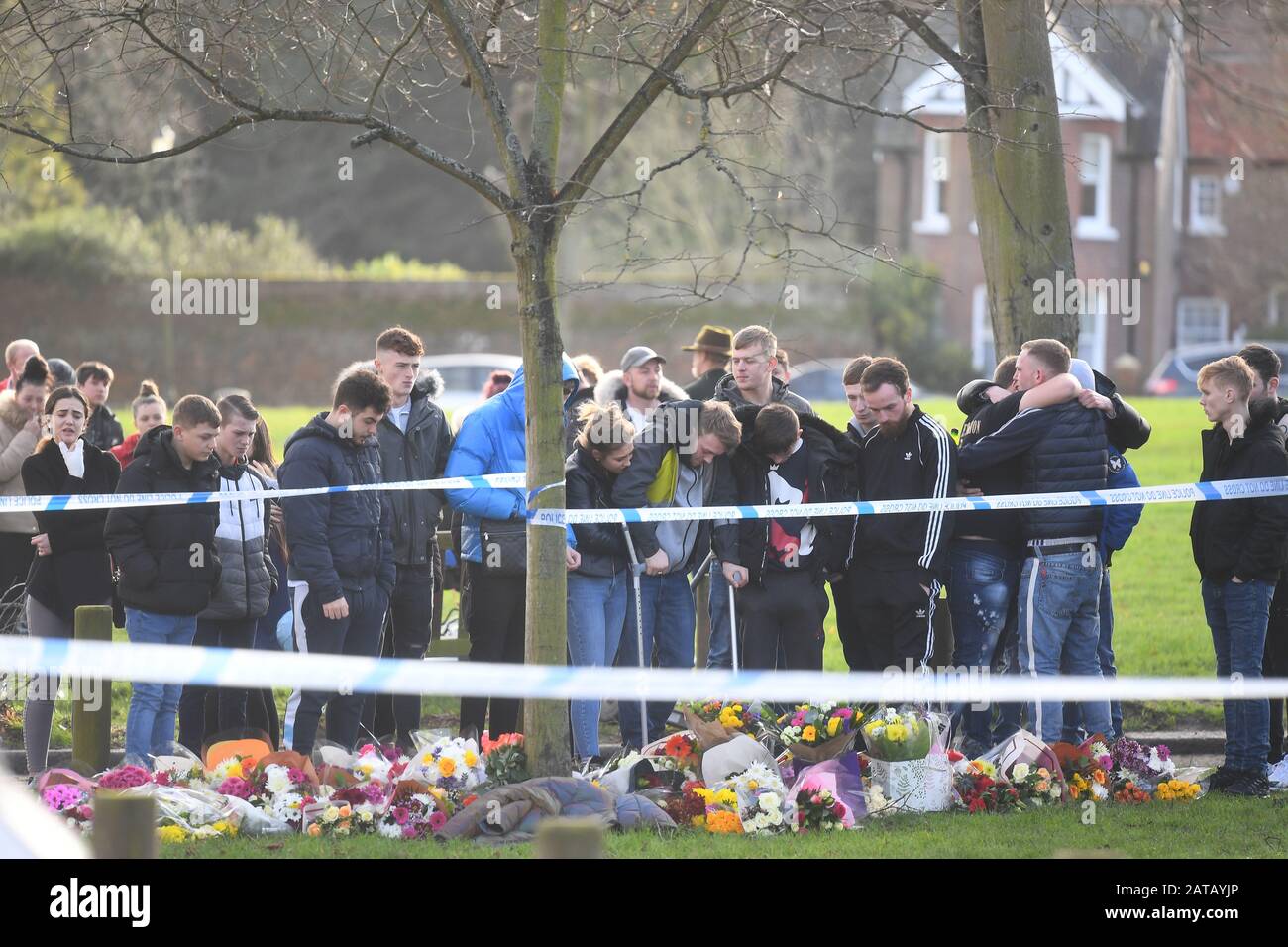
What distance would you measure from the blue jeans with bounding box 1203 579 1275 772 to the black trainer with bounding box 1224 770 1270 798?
3 cm

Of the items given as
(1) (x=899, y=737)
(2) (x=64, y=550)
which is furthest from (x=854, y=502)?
(2) (x=64, y=550)

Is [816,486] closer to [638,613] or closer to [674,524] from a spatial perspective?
[674,524]

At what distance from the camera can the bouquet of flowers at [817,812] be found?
7039 millimetres

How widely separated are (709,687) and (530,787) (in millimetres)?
1748

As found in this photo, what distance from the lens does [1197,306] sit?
45625 mm

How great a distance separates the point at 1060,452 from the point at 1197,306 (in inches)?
1587

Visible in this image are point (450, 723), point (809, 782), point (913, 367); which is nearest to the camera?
point (809, 782)

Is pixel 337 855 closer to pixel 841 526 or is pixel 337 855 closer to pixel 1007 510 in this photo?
pixel 841 526

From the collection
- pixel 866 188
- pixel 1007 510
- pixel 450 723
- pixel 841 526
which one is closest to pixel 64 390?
pixel 450 723

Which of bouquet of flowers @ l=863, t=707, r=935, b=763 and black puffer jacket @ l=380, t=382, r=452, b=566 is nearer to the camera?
bouquet of flowers @ l=863, t=707, r=935, b=763

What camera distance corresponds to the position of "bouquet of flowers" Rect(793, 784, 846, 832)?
7.04m

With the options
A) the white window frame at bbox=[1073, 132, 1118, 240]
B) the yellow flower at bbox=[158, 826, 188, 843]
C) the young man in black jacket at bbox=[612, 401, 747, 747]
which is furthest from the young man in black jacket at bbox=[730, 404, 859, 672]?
the white window frame at bbox=[1073, 132, 1118, 240]

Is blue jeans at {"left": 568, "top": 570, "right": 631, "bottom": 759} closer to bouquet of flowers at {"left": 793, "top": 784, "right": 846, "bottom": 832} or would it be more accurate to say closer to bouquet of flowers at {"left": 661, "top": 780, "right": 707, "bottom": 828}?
bouquet of flowers at {"left": 661, "top": 780, "right": 707, "bottom": 828}
